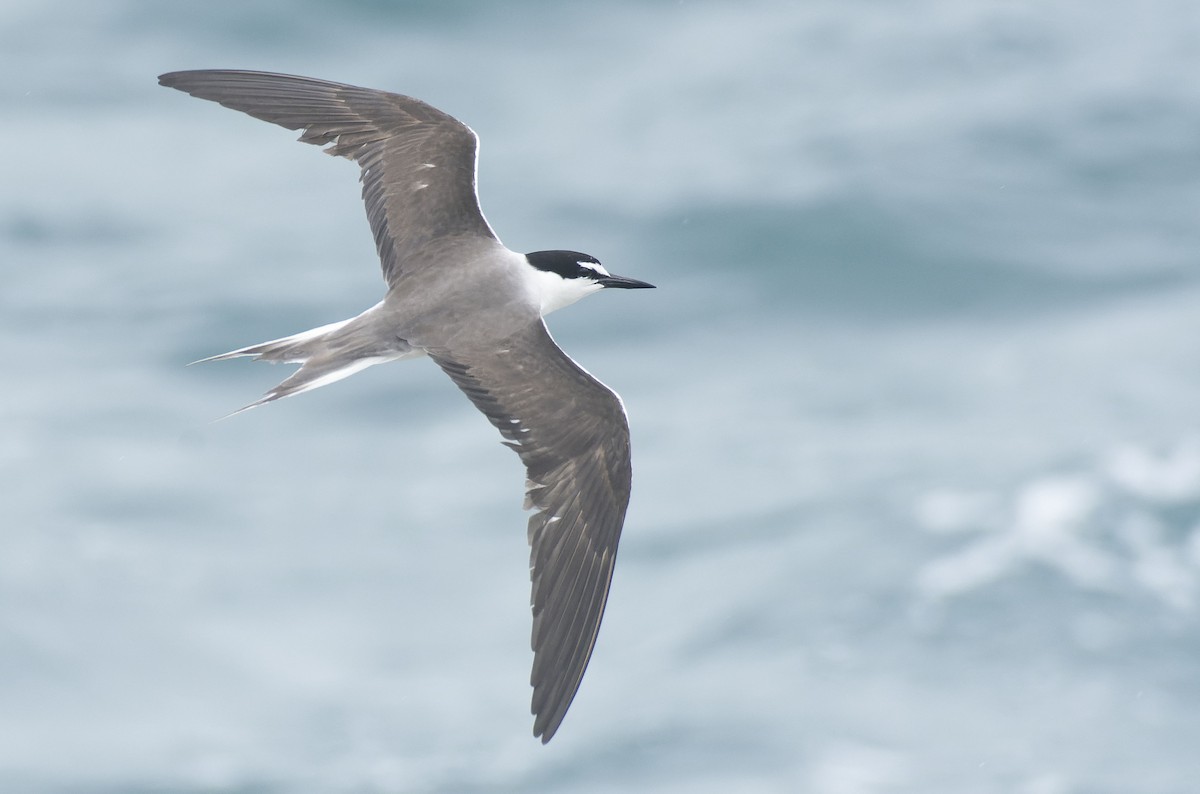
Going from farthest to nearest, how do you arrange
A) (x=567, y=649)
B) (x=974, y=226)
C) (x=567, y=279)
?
(x=974, y=226) < (x=567, y=279) < (x=567, y=649)

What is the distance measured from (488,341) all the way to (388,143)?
1362 millimetres

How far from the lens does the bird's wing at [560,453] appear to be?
7809 millimetres

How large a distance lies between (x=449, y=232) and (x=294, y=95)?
1022 mm

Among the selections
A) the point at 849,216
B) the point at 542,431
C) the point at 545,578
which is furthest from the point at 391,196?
the point at 849,216

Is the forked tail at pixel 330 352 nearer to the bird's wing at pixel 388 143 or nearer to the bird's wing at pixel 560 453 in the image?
the bird's wing at pixel 560 453

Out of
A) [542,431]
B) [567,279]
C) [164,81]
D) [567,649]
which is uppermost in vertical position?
[164,81]

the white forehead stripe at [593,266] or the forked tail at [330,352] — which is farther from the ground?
the white forehead stripe at [593,266]

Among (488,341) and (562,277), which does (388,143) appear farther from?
(488,341)

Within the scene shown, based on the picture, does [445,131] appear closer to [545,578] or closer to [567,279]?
[567,279]

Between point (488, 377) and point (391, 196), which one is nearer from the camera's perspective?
Answer: point (488, 377)

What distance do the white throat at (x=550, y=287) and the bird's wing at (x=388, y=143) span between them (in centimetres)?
49

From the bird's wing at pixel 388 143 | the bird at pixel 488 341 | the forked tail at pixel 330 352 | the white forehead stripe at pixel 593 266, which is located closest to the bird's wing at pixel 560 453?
the bird at pixel 488 341

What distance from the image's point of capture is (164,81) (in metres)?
8.70

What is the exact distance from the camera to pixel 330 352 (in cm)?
795
